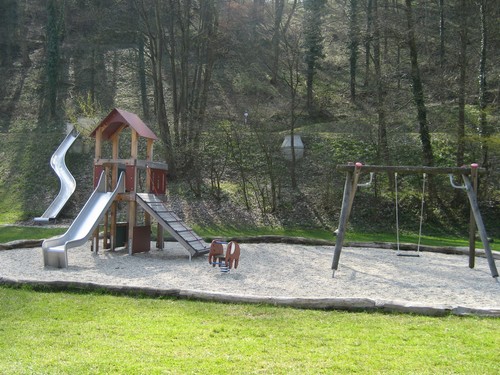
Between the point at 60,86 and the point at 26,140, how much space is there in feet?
35.1

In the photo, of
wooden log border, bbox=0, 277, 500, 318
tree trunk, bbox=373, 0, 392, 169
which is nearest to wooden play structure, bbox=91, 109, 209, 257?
wooden log border, bbox=0, 277, 500, 318

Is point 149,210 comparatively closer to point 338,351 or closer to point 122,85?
point 338,351

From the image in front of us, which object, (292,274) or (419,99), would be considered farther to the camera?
(419,99)

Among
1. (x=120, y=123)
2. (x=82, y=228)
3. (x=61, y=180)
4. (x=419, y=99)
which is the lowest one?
Result: (x=82, y=228)

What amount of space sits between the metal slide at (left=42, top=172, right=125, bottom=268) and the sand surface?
25 centimetres

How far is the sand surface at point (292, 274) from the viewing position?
714 centimetres

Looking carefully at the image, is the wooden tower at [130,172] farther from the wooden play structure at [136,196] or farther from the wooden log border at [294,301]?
the wooden log border at [294,301]

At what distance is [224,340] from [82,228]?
608cm

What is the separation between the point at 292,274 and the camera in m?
8.71

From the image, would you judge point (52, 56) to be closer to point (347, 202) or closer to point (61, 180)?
point (61, 180)

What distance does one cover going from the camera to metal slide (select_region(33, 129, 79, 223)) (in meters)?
18.2

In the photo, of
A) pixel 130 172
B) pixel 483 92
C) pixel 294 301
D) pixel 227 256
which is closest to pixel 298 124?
pixel 483 92

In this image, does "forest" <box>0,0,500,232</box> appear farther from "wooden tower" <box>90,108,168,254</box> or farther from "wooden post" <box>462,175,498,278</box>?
"wooden post" <box>462,175,498,278</box>

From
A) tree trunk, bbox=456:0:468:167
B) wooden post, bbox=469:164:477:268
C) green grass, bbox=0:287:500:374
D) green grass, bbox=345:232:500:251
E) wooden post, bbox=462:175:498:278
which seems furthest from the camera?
tree trunk, bbox=456:0:468:167
